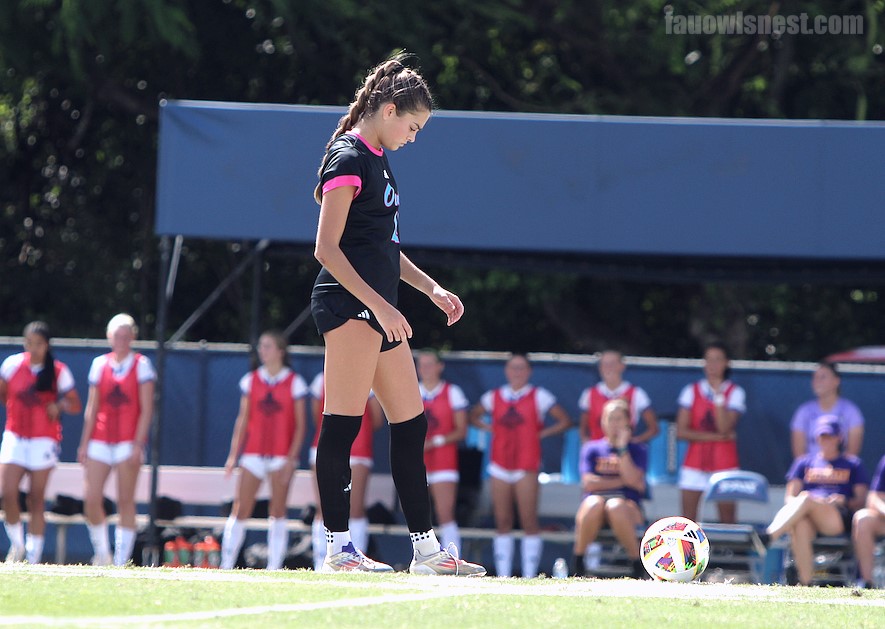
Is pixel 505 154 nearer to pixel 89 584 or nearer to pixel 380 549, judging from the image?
pixel 380 549

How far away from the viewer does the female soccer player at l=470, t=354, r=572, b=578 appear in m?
10.5

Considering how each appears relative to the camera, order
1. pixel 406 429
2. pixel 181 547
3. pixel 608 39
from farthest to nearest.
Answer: pixel 608 39, pixel 181 547, pixel 406 429

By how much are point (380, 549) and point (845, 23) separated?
8.12 metres

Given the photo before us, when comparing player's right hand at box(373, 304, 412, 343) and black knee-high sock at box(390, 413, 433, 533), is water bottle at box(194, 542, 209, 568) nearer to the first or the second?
black knee-high sock at box(390, 413, 433, 533)

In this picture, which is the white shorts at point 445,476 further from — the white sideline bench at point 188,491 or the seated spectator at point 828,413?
the seated spectator at point 828,413

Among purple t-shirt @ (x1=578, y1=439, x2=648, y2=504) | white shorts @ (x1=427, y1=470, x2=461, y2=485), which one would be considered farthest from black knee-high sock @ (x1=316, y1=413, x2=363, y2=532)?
white shorts @ (x1=427, y1=470, x2=461, y2=485)

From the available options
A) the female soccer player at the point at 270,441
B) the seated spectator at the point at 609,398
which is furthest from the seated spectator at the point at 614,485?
the female soccer player at the point at 270,441

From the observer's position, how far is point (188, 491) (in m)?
11.7

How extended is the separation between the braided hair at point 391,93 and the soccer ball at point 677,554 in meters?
2.30

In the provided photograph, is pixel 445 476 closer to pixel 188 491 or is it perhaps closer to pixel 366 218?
pixel 188 491

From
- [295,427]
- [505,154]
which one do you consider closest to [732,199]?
[505,154]

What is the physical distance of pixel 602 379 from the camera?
11297 millimetres

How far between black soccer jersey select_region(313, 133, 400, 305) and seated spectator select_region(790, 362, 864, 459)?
6.08 metres

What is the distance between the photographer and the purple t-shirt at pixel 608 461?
9602 millimetres
